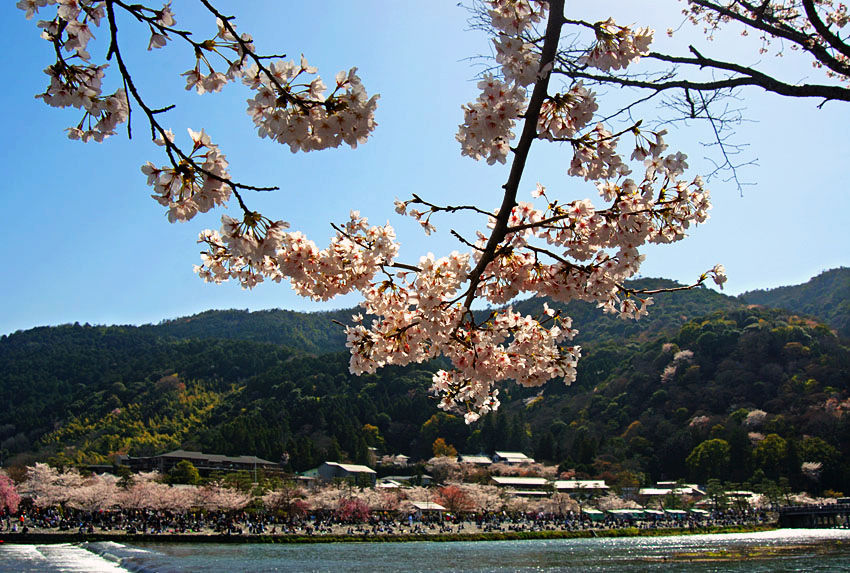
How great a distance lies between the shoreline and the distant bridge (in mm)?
1583

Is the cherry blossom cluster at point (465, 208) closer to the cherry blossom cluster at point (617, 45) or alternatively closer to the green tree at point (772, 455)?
the cherry blossom cluster at point (617, 45)

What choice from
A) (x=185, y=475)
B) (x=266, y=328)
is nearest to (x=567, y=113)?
(x=185, y=475)

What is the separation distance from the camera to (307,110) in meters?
2.10

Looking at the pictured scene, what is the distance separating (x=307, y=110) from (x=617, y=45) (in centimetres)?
157

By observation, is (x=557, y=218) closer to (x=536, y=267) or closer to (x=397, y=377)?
(x=536, y=267)

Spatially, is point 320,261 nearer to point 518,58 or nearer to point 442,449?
point 518,58

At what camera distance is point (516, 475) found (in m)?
65.8

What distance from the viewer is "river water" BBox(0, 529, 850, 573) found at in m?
22.4

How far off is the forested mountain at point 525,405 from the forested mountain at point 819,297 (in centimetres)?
1669

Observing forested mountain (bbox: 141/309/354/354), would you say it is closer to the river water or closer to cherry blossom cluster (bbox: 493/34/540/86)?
the river water

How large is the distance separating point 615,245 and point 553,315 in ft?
2.57

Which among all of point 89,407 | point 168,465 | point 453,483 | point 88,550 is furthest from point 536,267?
point 89,407

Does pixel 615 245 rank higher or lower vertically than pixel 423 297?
higher

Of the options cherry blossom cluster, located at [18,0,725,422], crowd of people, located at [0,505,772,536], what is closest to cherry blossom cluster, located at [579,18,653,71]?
cherry blossom cluster, located at [18,0,725,422]
